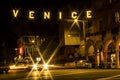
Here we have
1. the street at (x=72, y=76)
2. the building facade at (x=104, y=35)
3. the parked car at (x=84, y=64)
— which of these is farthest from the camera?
the parked car at (x=84, y=64)

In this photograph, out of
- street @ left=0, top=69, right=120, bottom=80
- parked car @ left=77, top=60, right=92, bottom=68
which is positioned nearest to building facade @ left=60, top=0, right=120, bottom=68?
parked car @ left=77, top=60, right=92, bottom=68

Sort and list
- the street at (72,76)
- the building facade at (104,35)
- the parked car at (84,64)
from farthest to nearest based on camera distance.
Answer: the parked car at (84,64)
the building facade at (104,35)
the street at (72,76)

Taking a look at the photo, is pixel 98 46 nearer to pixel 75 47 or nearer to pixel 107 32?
pixel 107 32

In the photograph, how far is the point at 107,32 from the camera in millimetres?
61844

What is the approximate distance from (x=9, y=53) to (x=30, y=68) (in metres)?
37.0

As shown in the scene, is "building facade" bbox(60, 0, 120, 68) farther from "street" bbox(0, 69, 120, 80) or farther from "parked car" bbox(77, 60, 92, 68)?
"street" bbox(0, 69, 120, 80)

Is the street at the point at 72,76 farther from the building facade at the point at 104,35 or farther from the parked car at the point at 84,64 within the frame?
the parked car at the point at 84,64

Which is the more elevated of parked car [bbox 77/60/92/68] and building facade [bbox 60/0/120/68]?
building facade [bbox 60/0/120/68]

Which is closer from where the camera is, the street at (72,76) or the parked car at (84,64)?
the street at (72,76)

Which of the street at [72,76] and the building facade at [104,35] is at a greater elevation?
the building facade at [104,35]

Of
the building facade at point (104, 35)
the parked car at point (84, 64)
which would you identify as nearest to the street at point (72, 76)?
the building facade at point (104, 35)

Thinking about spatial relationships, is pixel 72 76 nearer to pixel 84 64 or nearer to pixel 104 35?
pixel 84 64

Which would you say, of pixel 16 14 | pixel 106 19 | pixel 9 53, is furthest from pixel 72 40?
pixel 16 14

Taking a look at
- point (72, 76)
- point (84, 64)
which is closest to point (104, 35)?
point (84, 64)
